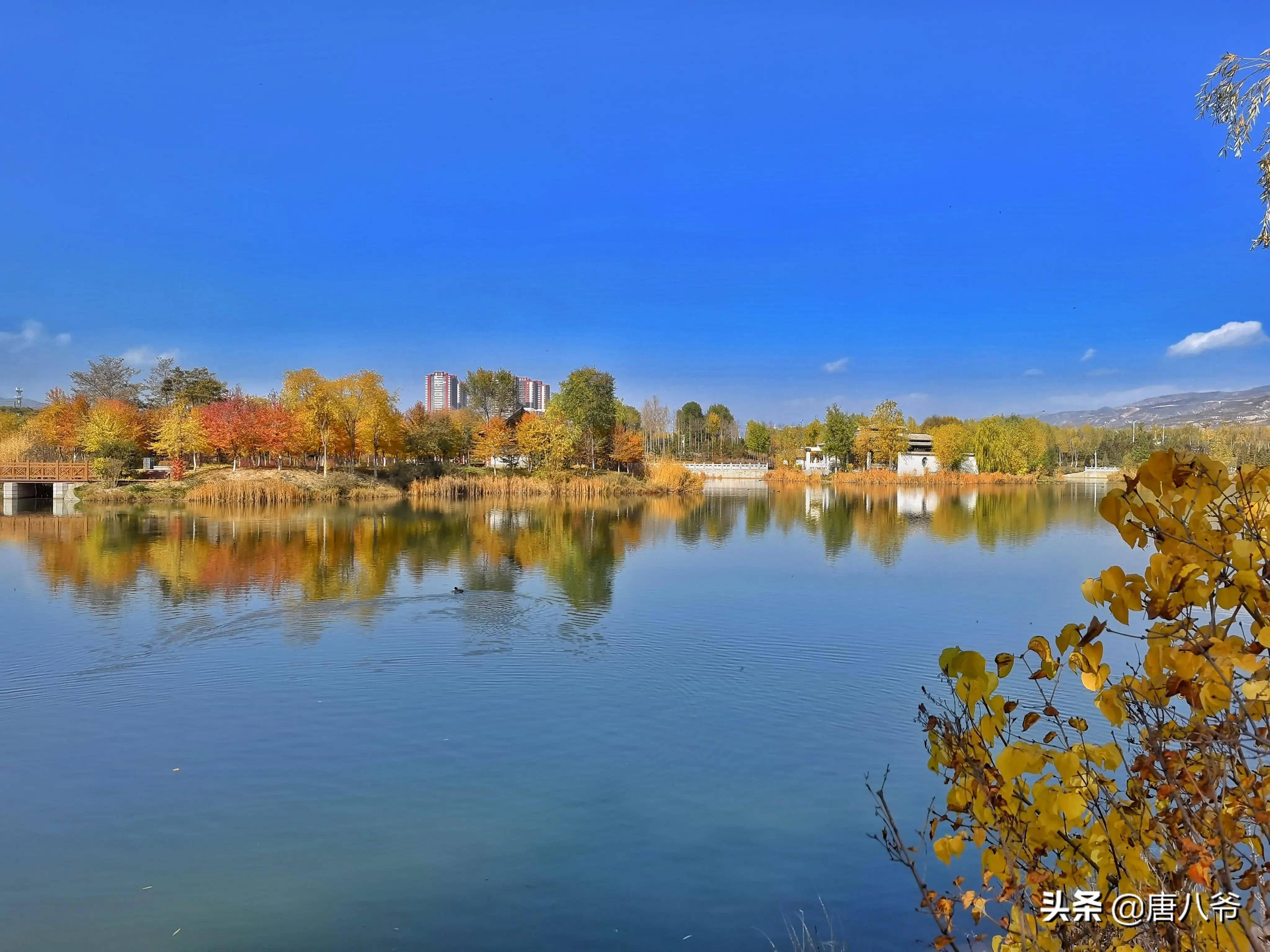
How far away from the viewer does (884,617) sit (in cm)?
1409

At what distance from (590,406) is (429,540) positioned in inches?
1329

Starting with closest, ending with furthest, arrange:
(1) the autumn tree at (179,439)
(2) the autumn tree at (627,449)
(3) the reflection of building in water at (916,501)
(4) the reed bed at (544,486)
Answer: (3) the reflection of building in water at (916,501) → (1) the autumn tree at (179,439) → (4) the reed bed at (544,486) → (2) the autumn tree at (627,449)

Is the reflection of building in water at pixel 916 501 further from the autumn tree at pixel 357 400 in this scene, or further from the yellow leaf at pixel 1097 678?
the yellow leaf at pixel 1097 678

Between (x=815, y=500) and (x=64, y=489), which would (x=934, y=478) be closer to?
(x=815, y=500)

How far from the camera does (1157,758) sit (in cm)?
193

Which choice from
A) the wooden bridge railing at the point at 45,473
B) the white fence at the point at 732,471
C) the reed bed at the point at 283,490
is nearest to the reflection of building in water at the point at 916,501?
the white fence at the point at 732,471

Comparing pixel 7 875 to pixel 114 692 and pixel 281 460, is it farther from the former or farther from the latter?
pixel 281 460

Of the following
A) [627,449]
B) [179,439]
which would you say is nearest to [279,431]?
[179,439]

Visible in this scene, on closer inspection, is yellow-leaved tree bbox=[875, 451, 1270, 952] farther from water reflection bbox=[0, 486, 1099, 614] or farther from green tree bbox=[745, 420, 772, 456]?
green tree bbox=[745, 420, 772, 456]

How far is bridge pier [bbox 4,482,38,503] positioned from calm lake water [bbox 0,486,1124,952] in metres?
28.6

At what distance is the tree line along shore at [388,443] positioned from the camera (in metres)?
45.0

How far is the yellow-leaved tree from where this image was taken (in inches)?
71.0

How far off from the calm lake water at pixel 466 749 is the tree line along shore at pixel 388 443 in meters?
24.4

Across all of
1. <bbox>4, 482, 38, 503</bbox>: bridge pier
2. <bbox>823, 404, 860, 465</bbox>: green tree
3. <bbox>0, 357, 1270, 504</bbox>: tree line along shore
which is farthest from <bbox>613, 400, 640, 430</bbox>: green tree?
<bbox>4, 482, 38, 503</bbox>: bridge pier
